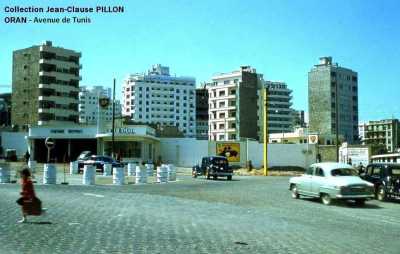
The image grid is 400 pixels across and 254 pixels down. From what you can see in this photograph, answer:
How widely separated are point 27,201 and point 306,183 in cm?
1345

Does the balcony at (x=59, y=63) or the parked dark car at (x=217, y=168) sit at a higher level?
the balcony at (x=59, y=63)

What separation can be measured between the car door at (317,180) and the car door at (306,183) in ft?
0.80

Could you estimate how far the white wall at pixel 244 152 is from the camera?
7569 cm

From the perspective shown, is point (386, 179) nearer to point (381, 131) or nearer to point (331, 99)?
point (331, 99)

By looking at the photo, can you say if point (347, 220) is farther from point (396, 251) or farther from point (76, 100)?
point (76, 100)

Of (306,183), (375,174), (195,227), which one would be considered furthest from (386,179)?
(195,227)

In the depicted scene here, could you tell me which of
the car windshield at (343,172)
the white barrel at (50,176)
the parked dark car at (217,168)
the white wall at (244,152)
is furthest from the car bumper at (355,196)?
the white wall at (244,152)

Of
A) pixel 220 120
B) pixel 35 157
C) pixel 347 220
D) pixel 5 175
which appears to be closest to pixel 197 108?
pixel 220 120

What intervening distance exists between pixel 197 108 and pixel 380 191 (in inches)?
6012

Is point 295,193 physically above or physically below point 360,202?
above

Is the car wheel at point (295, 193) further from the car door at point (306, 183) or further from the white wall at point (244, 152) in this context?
the white wall at point (244, 152)

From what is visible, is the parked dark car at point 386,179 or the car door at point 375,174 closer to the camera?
the parked dark car at point 386,179

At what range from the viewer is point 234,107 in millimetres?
144625

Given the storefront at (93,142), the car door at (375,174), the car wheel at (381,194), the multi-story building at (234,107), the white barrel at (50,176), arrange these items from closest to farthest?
the car wheel at (381,194)
the car door at (375,174)
the white barrel at (50,176)
the storefront at (93,142)
the multi-story building at (234,107)
